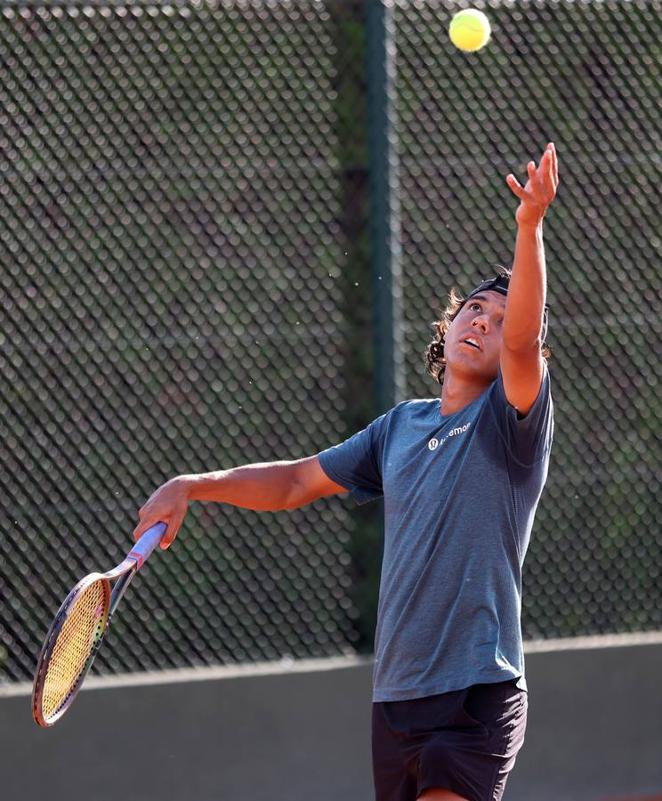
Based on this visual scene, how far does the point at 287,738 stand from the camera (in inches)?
200

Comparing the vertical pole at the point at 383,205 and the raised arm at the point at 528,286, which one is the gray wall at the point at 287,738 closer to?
the vertical pole at the point at 383,205

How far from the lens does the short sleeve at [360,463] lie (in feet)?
12.1

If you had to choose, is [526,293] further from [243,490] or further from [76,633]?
[76,633]

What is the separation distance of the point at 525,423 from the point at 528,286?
34cm

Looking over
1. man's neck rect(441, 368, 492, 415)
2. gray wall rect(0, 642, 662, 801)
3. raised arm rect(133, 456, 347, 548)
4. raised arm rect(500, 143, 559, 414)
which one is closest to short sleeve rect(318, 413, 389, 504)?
raised arm rect(133, 456, 347, 548)

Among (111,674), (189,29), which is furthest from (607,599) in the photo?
(189,29)

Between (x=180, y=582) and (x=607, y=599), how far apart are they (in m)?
1.70

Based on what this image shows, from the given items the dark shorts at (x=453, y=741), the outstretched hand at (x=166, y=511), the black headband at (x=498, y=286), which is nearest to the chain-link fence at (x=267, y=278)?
the outstretched hand at (x=166, y=511)

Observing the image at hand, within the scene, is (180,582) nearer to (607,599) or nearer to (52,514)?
(52,514)

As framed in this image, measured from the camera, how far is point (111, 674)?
195 inches

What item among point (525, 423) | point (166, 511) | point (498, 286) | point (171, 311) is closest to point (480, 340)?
point (498, 286)

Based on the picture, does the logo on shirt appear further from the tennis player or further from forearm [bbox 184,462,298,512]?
forearm [bbox 184,462,298,512]

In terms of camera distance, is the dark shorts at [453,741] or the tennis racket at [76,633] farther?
the dark shorts at [453,741]

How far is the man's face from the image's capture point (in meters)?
3.37
